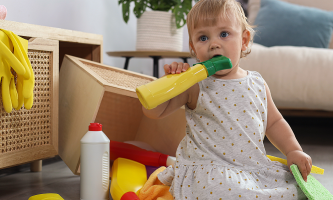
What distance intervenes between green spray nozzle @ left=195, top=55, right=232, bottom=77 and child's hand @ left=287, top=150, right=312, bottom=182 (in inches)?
10.1

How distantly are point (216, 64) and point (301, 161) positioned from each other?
0.29m

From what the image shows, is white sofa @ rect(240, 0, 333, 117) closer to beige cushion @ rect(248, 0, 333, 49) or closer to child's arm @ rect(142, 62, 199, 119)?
beige cushion @ rect(248, 0, 333, 49)

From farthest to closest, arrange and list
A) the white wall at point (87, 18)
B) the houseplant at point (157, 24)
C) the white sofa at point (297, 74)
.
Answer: the houseplant at point (157, 24) < the white sofa at point (297, 74) < the white wall at point (87, 18)

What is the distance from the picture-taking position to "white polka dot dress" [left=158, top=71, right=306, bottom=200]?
0.67 m

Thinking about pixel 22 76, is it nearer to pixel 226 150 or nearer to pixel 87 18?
pixel 226 150

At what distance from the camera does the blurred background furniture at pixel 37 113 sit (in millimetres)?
771

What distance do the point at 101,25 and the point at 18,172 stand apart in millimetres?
976

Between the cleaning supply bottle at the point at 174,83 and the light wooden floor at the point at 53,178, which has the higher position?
the cleaning supply bottle at the point at 174,83

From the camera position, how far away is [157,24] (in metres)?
1.70

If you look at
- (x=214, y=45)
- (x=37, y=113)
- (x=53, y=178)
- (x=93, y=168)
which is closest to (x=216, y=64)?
(x=214, y=45)

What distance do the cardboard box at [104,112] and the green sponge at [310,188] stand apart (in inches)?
16.4

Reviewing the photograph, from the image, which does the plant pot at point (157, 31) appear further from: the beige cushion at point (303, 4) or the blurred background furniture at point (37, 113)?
the blurred background furniture at point (37, 113)

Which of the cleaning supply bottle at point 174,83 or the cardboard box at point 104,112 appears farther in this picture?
the cardboard box at point 104,112

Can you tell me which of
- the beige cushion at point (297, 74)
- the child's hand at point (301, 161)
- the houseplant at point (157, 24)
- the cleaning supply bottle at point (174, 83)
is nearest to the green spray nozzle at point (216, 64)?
the cleaning supply bottle at point (174, 83)
